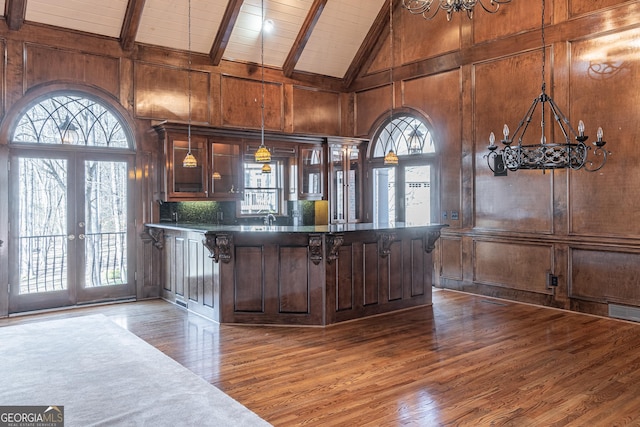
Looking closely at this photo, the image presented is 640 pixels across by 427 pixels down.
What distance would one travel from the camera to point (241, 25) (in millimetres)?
7676

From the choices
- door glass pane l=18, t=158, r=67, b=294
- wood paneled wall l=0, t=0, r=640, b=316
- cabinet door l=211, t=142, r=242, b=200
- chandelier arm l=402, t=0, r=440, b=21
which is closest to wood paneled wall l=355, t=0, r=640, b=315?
wood paneled wall l=0, t=0, r=640, b=316

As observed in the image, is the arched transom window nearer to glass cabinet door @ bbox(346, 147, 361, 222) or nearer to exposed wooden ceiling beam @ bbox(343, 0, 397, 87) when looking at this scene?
glass cabinet door @ bbox(346, 147, 361, 222)

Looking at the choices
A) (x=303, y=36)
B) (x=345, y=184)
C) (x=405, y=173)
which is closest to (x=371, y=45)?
(x=303, y=36)

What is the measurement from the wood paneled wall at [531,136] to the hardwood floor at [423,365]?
67 cm

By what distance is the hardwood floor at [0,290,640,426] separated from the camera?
327cm

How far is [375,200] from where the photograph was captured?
8938mm

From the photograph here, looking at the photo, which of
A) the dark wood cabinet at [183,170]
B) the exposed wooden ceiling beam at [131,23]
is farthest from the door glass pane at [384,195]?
the exposed wooden ceiling beam at [131,23]

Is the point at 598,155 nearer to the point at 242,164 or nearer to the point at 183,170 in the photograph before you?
the point at 242,164

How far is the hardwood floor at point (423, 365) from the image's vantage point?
3.27m

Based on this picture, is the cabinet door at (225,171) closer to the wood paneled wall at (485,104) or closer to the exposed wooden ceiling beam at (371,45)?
the wood paneled wall at (485,104)

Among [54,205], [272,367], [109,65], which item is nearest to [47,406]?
[272,367]

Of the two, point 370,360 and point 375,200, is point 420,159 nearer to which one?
point 375,200

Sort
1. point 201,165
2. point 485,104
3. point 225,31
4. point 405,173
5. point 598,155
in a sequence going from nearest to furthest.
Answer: point 598,155, point 485,104, point 201,165, point 225,31, point 405,173

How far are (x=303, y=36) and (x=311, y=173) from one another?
223cm
